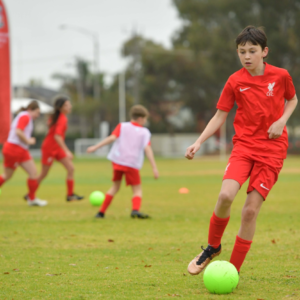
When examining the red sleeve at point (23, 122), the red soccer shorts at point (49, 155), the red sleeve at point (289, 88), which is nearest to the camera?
the red sleeve at point (289, 88)

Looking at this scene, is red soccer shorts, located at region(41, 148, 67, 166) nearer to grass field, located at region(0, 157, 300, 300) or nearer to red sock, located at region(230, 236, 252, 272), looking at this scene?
grass field, located at region(0, 157, 300, 300)

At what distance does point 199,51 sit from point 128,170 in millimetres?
39749

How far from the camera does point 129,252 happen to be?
6.20 metres

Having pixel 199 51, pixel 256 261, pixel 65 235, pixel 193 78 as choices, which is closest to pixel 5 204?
pixel 65 235

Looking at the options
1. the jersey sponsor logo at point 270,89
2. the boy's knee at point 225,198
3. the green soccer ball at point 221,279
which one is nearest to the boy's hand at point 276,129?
the jersey sponsor logo at point 270,89

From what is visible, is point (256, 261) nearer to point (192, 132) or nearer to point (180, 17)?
point (180, 17)

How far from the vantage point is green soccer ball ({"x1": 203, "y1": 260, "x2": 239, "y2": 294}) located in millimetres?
4234

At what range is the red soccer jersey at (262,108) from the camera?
4.54 meters

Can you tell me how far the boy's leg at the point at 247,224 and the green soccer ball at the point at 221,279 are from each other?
24 cm

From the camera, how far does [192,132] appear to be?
195ft

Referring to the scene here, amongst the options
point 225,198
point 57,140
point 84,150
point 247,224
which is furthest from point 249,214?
point 84,150

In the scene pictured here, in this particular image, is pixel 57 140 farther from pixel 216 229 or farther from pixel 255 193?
pixel 255 193

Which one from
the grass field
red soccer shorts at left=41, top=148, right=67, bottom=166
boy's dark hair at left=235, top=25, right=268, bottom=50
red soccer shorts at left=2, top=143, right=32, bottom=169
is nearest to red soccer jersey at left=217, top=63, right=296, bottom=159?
boy's dark hair at left=235, top=25, right=268, bottom=50

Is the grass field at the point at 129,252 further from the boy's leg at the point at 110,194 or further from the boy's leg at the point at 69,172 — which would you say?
the boy's leg at the point at 69,172
